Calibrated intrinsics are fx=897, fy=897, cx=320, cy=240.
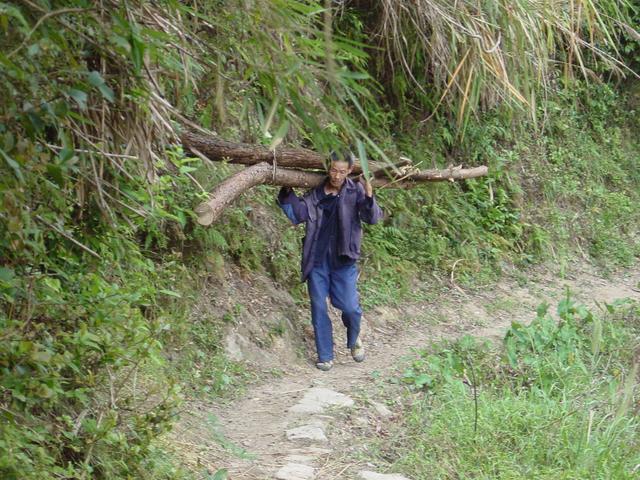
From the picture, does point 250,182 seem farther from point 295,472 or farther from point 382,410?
point 295,472

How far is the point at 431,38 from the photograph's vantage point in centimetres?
858

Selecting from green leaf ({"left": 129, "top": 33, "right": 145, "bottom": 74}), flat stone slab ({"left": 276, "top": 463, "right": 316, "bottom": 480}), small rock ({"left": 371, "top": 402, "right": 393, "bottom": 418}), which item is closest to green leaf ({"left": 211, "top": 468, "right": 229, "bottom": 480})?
flat stone slab ({"left": 276, "top": 463, "right": 316, "bottom": 480})

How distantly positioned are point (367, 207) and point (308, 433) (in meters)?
2.10

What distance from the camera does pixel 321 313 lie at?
23.1ft

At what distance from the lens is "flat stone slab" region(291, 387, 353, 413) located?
5.93 meters

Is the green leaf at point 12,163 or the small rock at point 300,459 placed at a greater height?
the green leaf at point 12,163

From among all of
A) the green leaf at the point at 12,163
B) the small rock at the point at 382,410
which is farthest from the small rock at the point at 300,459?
the green leaf at the point at 12,163

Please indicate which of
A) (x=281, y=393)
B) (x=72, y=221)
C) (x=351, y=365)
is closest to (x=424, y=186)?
(x=351, y=365)

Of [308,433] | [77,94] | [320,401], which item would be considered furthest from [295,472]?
[77,94]

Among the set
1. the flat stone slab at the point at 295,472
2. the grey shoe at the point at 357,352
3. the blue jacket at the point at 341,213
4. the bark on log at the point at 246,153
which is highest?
the bark on log at the point at 246,153

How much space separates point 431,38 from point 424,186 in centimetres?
215

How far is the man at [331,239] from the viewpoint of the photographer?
22.5ft

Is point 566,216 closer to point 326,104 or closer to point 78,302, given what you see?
point 78,302

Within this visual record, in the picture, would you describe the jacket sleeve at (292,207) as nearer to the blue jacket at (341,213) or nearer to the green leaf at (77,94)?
the blue jacket at (341,213)
